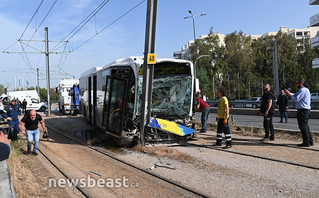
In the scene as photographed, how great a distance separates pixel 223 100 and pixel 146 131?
8.83ft

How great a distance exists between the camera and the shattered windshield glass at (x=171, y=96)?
1094cm

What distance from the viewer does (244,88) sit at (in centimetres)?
7181

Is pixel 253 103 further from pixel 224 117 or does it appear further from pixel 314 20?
pixel 314 20

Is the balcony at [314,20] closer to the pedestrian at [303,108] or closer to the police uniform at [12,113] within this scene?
the pedestrian at [303,108]

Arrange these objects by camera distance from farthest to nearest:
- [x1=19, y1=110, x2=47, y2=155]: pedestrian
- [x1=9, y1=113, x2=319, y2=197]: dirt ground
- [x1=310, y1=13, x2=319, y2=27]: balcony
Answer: [x1=310, y1=13, x2=319, y2=27]: balcony, [x1=19, y1=110, x2=47, y2=155]: pedestrian, [x1=9, y1=113, x2=319, y2=197]: dirt ground

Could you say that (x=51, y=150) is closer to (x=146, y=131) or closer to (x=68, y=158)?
(x=68, y=158)

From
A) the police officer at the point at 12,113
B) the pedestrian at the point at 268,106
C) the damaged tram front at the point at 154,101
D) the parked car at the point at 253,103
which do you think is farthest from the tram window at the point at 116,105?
the parked car at the point at 253,103

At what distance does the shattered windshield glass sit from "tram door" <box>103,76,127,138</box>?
1340 mm

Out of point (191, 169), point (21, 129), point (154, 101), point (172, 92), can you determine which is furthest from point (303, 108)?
point (21, 129)

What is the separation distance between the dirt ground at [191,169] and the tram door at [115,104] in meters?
0.75

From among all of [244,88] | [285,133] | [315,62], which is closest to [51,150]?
[285,133]

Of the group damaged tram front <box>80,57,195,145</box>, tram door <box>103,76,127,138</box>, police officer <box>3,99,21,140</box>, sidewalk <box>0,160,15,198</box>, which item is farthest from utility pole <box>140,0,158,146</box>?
police officer <box>3,99,21,140</box>

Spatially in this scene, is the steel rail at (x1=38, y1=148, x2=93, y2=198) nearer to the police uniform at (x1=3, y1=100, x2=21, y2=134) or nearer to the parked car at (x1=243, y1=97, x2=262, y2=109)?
the police uniform at (x1=3, y1=100, x2=21, y2=134)

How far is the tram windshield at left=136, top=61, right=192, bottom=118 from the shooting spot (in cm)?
1093
